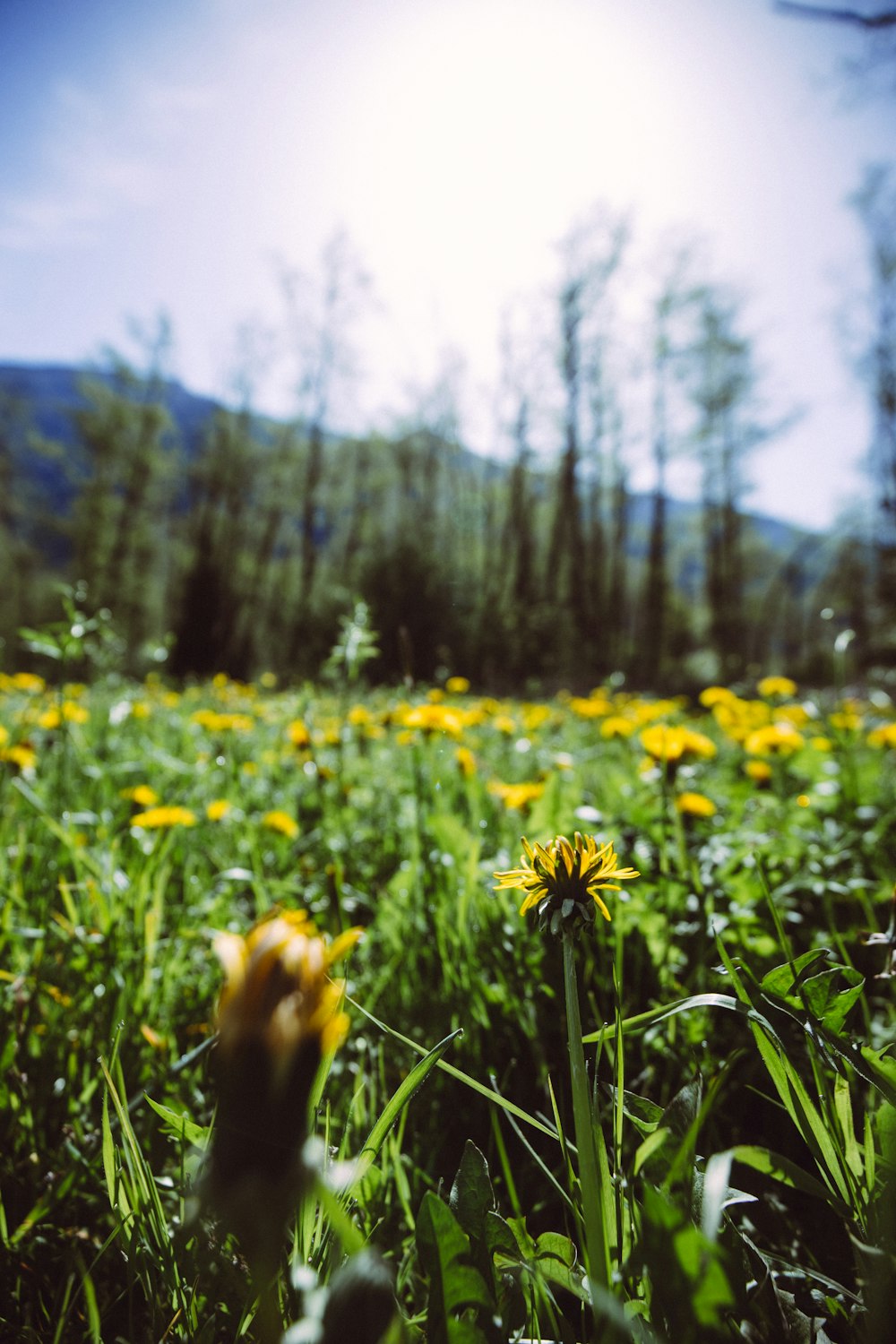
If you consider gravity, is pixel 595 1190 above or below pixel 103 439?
below

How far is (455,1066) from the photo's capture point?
100 cm

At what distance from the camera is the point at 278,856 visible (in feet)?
5.81

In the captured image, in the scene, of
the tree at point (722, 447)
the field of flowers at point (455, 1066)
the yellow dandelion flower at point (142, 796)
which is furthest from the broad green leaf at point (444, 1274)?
the tree at point (722, 447)

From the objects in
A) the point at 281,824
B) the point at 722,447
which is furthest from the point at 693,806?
the point at 722,447

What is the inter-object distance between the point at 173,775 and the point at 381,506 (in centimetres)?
2759

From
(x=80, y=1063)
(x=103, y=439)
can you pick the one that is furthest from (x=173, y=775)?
(x=103, y=439)

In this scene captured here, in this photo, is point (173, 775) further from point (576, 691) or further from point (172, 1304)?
point (576, 691)

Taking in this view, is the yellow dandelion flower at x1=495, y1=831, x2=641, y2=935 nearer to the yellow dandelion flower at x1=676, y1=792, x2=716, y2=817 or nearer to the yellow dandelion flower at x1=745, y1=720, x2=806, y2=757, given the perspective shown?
the yellow dandelion flower at x1=676, y1=792, x2=716, y2=817

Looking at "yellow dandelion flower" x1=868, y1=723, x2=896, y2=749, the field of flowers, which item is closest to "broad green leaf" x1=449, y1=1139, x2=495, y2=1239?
the field of flowers

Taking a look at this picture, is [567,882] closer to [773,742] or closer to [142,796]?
[142,796]

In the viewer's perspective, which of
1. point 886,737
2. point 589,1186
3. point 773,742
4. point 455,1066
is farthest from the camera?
point 886,737

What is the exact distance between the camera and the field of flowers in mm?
399

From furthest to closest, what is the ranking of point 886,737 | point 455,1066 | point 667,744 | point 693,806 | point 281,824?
point 886,737, point 281,824, point 693,806, point 667,744, point 455,1066

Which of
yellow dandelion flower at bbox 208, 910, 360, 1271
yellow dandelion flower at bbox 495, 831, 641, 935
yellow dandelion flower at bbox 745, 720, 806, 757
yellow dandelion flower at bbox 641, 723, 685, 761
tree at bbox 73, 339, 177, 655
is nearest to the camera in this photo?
→ yellow dandelion flower at bbox 208, 910, 360, 1271
